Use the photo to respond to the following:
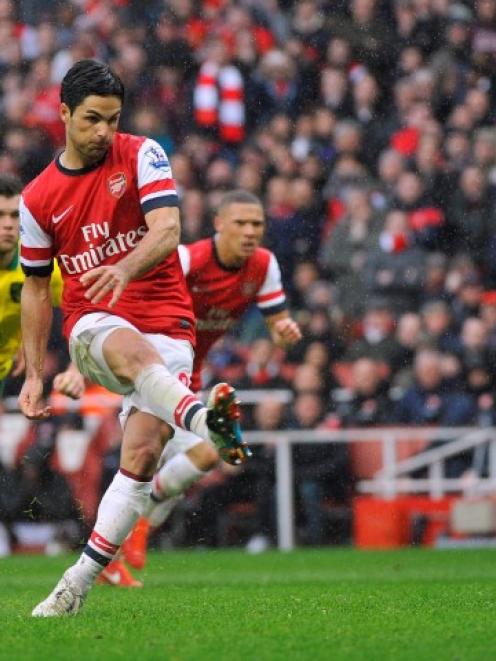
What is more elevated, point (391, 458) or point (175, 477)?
point (175, 477)

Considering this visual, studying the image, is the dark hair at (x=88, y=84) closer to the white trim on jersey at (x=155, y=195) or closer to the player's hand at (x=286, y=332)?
the white trim on jersey at (x=155, y=195)

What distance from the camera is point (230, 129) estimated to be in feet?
63.5

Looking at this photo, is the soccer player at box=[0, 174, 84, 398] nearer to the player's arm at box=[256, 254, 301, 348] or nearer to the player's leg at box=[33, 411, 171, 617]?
the player's arm at box=[256, 254, 301, 348]

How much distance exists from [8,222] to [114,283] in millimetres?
3096

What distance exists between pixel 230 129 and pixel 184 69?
3.86ft

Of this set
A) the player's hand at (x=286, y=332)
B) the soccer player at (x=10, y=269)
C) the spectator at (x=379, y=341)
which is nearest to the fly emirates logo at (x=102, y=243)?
the soccer player at (x=10, y=269)

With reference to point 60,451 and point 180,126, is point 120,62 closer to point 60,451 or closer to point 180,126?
point 180,126

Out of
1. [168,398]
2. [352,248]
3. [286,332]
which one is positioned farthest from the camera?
[352,248]

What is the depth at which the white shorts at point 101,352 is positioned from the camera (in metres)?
A: 7.10

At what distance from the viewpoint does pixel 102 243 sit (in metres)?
7.25

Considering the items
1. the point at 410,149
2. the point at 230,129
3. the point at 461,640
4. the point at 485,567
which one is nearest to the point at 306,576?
the point at 485,567

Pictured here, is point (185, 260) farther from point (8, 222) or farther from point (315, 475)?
point (315, 475)

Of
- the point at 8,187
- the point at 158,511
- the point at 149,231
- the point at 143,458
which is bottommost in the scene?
the point at 158,511

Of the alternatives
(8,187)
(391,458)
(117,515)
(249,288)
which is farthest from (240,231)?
(391,458)
